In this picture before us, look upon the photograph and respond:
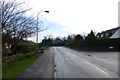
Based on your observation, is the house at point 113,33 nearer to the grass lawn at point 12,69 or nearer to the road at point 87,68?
the road at point 87,68

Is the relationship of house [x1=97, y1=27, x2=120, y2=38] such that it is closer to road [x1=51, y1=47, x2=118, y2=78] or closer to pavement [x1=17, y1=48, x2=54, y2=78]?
road [x1=51, y1=47, x2=118, y2=78]

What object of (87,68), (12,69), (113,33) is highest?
(113,33)

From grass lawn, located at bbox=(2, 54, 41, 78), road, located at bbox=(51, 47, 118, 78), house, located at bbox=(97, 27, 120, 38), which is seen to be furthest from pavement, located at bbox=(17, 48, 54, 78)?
house, located at bbox=(97, 27, 120, 38)

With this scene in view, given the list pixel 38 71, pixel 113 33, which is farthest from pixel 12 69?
pixel 113 33

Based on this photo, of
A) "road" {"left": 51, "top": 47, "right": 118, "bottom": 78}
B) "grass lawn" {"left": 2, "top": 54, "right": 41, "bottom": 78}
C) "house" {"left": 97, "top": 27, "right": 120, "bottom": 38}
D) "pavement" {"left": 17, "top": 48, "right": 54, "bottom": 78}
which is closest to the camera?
"grass lawn" {"left": 2, "top": 54, "right": 41, "bottom": 78}

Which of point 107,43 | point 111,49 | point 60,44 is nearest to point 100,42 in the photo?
point 107,43

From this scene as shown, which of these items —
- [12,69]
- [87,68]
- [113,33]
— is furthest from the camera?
[113,33]

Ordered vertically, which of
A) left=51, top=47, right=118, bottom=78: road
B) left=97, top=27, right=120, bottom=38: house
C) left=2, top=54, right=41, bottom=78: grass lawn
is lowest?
left=51, top=47, right=118, bottom=78: road

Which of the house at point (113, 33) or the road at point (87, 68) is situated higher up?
the house at point (113, 33)

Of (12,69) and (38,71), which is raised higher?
(12,69)

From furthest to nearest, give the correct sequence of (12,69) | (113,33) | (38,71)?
(113,33), (12,69), (38,71)

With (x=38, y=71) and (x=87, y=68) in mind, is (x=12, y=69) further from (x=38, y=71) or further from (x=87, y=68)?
(x=87, y=68)

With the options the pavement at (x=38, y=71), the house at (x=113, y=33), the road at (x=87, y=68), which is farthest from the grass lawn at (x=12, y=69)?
the house at (x=113, y=33)

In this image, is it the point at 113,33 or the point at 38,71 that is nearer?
the point at 38,71
